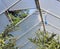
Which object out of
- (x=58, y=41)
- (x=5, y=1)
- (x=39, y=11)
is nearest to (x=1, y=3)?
(x=5, y=1)

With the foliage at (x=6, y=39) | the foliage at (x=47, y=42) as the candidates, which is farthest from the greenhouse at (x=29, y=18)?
the foliage at (x=47, y=42)

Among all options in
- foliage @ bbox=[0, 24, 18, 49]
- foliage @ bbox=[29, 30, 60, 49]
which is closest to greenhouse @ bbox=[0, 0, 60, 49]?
foliage @ bbox=[0, 24, 18, 49]

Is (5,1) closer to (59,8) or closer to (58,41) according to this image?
(59,8)

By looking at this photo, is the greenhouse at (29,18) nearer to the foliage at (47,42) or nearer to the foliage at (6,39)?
the foliage at (6,39)

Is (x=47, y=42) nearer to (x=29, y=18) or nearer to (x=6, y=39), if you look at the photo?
(x=6, y=39)

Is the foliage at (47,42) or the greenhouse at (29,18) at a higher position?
the foliage at (47,42)

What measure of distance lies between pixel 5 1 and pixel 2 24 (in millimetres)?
348

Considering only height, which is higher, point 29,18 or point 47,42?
point 47,42

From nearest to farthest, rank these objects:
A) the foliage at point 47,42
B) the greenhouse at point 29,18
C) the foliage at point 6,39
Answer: the foliage at point 47,42 < the foliage at point 6,39 < the greenhouse at point 29,18

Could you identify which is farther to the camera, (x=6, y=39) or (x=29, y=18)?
(x=29, y=18)

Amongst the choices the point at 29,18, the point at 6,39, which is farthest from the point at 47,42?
the point at 29,18

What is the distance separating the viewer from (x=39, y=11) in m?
3.57

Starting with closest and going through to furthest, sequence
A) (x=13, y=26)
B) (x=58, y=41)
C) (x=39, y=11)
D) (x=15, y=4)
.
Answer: (x=58, y=41) → (x=13, y=26) → (x=39, y=11) → (x=15, y=4)

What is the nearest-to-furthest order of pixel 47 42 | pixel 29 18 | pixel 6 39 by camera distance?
pixel 47 42 → pixel 6 39 → pixel 29 18
